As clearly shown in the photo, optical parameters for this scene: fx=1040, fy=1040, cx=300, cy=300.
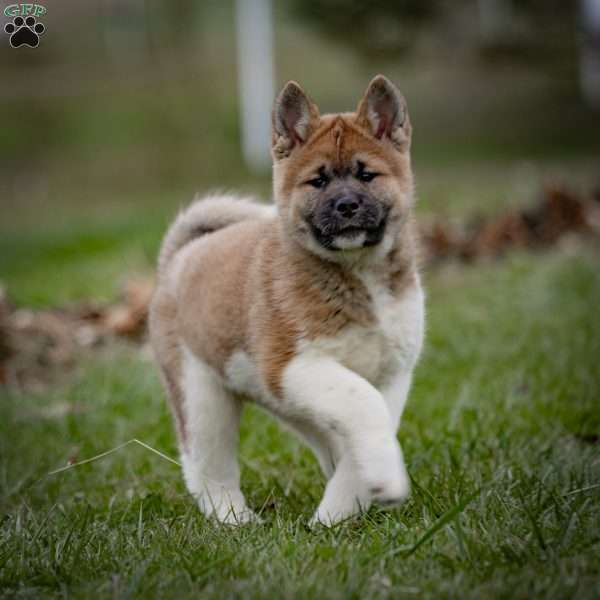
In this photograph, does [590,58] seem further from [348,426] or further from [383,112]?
[348,426]

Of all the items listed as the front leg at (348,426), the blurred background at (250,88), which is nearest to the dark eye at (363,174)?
the front leg at (348,426)

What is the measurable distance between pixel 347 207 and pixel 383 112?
502 millimetres

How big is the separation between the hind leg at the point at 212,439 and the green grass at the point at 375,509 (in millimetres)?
140

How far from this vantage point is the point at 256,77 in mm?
17484

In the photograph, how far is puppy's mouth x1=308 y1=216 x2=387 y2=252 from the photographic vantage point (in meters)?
3.62

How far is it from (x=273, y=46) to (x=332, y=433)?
15.7 meters

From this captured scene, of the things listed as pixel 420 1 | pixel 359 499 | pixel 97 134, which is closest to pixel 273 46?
pixel 97 134

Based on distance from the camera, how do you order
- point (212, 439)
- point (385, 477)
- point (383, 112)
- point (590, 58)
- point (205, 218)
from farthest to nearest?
1. point (590, 58)
2. point (205, 218)
3. point (212, 439)
4. point (383, 112)
5. point (385, 477)

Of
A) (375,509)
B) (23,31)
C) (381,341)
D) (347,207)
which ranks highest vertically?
(23,31)

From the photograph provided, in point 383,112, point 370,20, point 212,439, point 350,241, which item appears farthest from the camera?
point 370,20

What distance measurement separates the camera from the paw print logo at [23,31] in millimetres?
4348

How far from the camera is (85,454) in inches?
198

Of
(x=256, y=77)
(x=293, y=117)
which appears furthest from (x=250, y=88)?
(x=293, y=117)

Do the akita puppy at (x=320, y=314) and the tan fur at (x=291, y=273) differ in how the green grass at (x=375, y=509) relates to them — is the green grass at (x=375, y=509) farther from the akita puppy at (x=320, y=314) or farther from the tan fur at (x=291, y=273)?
the tan fur at (x=291, y=273)
